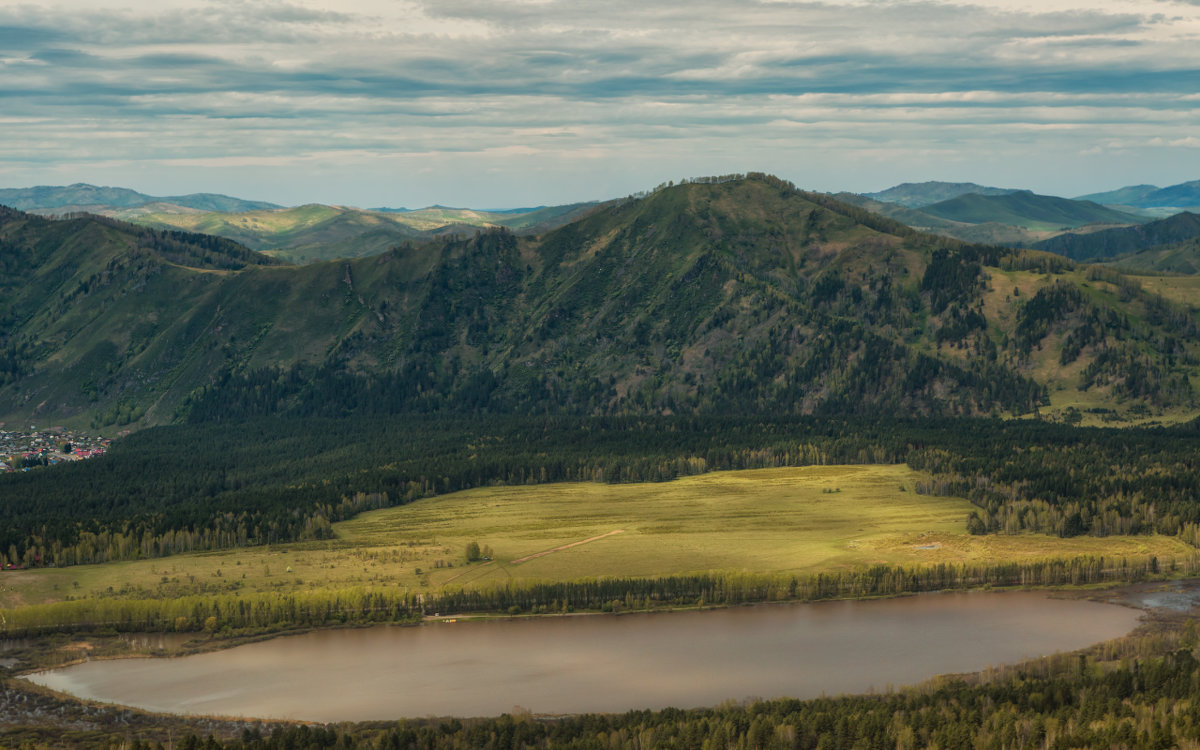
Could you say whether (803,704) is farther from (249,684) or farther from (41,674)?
(41,674)

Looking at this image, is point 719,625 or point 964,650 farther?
point 719,625

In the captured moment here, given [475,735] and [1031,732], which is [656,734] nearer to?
[475,735]

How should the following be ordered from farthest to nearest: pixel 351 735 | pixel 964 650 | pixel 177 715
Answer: pixel 964 650, pixel 177 715, pixel 351 735

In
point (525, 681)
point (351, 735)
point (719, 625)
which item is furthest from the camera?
point (719, 625)

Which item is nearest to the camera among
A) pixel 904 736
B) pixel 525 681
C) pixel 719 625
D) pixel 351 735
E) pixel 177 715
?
pixel 904 736

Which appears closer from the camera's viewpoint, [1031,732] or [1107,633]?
[1031,732]

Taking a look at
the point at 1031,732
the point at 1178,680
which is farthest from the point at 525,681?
the point at 1178,680

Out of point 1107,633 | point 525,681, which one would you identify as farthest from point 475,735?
point 1107,633
